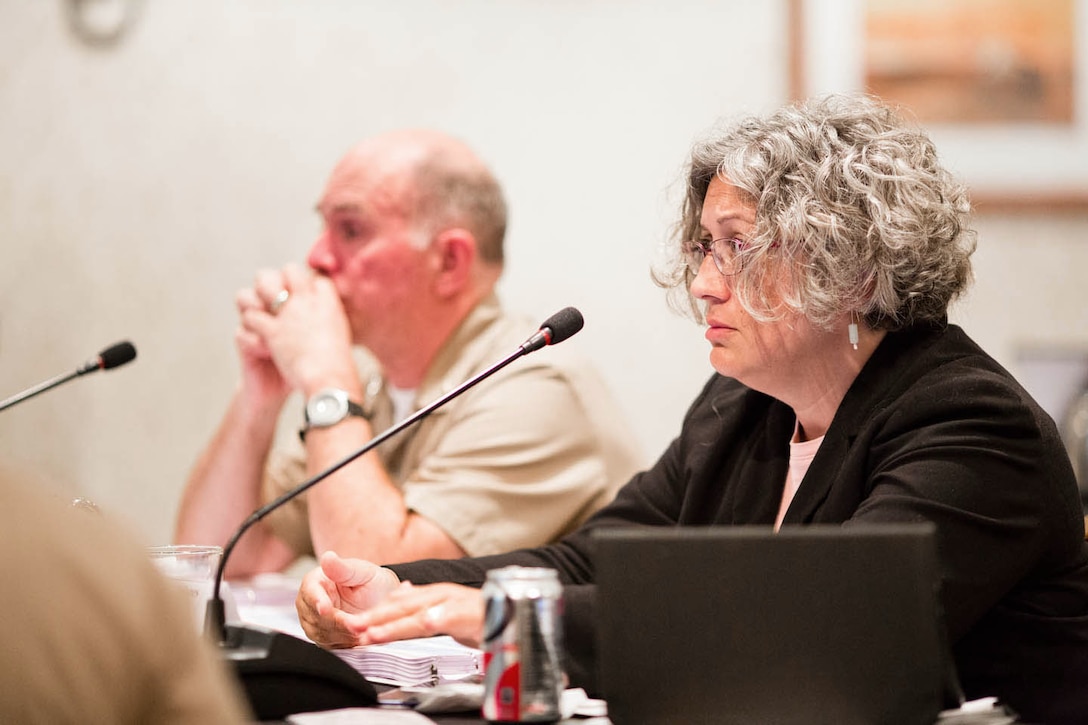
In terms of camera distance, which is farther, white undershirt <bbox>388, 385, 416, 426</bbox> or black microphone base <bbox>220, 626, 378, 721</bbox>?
white undershirt <bbox>388, 385, 416, 426</bbox>

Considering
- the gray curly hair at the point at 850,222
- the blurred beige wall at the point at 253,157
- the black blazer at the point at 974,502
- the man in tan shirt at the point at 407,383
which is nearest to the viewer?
the black blazer at the point at 974,502

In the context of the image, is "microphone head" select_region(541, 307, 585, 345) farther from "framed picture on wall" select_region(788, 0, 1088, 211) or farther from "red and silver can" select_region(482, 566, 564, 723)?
"framed picture on wall" select_region(788, 0, 1088, 211)

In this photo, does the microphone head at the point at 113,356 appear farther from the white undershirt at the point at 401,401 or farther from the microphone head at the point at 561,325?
the microphone head at the point at 561,325

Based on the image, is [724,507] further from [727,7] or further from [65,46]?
[65,46]

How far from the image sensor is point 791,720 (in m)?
1.11

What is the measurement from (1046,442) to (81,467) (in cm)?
234

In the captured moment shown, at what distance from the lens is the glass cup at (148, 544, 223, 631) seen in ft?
4.86

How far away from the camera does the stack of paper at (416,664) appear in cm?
140

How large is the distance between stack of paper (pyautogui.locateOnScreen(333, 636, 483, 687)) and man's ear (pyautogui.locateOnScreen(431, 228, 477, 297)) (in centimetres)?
113

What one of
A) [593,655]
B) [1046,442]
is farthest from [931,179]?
[593,655]

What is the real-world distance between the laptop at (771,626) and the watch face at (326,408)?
1.22 meters

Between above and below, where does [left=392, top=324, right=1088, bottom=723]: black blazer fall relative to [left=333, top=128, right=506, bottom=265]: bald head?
below

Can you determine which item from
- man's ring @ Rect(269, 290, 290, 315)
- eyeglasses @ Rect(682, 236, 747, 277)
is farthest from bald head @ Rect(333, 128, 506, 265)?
eyeglasses @ Rect(682, 236, 747, 277)

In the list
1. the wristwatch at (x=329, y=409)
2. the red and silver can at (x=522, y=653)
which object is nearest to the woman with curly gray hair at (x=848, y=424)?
the red and silver can at (x=522, y=653)
